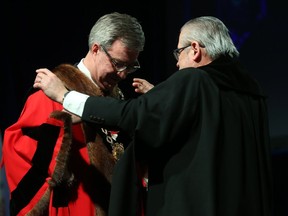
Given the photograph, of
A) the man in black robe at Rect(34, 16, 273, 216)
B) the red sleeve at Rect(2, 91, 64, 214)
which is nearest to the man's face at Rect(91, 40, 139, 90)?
the red sleeve at Rect(2, 91, 64, 214)

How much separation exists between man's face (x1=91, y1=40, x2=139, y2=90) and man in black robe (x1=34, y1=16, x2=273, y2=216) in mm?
548

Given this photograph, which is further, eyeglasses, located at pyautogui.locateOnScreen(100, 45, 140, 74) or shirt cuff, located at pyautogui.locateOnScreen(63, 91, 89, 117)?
eyeglasses, located at pyautogui.locateOnScreen(100, 45, 140, 74)

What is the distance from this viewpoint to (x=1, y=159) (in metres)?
2.86

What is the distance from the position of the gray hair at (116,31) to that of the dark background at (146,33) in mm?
1250

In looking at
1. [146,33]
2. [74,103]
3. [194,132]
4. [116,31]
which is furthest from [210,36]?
[146,33]

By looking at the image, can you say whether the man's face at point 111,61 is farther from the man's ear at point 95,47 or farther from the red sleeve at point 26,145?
the red sleeve at point 26,145

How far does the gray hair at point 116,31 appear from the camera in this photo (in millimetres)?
2857

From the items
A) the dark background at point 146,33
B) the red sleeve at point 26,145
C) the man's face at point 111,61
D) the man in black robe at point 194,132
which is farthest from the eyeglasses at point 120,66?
the dark background at point 146,33

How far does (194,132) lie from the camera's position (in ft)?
7.23

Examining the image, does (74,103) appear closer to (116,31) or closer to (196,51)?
(196,51)

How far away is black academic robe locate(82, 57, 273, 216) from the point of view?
218cm

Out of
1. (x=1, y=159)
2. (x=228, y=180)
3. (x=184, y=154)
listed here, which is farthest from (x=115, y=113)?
(x=1, y=159)

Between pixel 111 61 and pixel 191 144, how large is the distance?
2.66 feet

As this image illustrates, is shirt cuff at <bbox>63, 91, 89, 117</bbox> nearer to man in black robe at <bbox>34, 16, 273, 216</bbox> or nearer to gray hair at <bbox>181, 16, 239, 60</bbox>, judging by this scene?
man in black robe at <bbox>34, 16, 273, 216</bbox>
